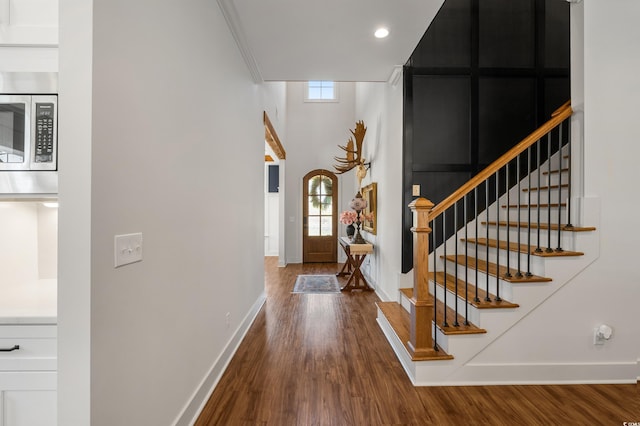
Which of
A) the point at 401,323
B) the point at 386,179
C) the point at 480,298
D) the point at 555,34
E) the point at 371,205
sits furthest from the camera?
the point at 371,205

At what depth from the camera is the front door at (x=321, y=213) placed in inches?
299

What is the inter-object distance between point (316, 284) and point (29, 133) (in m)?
4.50

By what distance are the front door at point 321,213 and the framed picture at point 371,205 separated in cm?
186

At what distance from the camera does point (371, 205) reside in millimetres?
5141

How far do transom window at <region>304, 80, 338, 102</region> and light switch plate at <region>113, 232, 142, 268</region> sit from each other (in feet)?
23.0

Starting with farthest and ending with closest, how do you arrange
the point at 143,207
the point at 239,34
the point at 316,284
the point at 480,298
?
the point at 316,284 → the point at 239,34 → the point at 480,298 → the point at 143,207

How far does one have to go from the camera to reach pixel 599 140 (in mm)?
2248

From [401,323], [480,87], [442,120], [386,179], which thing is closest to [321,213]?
[386,179]

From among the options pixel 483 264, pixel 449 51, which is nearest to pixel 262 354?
pixel 483 264

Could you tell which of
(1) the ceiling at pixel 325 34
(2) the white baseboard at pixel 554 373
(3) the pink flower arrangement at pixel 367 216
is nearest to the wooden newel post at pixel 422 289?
(2) the white baseboard at pixel 554 373

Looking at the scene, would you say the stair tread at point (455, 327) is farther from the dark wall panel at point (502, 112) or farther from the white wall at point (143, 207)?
the dark wall panel at point (502, 112)

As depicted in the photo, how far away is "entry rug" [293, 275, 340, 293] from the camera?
4.89 meters

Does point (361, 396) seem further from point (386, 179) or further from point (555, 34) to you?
point (555, 34)

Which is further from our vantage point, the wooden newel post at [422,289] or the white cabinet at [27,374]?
the wooden newel post at [422,289]
